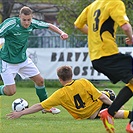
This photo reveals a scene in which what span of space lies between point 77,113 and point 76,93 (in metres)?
0.36

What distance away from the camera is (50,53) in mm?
19703

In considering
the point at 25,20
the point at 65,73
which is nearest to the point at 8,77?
the point at 25,20

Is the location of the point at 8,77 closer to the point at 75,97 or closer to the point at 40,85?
the point at 40,85

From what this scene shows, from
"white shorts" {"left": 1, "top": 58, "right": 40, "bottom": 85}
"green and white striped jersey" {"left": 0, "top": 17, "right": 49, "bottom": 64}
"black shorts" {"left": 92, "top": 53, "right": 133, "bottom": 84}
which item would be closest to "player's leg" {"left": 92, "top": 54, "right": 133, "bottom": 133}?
"black shorts" {"left": 92, "top": 53, "right": 133, "bottom": 84}

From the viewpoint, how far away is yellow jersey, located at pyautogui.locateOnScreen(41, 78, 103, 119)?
8.66m

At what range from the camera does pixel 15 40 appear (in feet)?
33.5

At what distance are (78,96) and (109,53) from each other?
5.62 ft

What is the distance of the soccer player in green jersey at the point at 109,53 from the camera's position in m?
7.01

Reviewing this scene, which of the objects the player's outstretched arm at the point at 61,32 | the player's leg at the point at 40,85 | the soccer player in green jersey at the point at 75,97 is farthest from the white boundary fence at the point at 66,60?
the soccer player in green jersey at the point at 75,97

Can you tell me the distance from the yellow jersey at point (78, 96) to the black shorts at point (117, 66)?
1.47 meters

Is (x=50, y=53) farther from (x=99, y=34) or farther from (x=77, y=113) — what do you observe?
(x=99, y=34)

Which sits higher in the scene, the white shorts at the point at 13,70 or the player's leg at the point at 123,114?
the white shorts at the point at 13,70

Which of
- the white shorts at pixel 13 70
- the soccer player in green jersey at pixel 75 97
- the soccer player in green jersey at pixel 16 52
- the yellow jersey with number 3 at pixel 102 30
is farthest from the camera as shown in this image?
the white shorts at pixel 13 70

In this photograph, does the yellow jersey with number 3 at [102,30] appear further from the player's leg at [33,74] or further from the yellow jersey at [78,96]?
the player's leg at [33,74]
